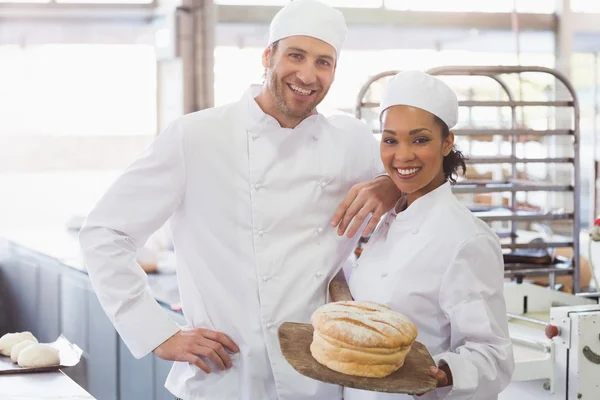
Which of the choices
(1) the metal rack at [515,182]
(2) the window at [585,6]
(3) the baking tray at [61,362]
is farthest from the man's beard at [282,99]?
(2) the window at [585,6]

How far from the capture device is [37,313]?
5.20 metres

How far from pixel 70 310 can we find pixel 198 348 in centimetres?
307

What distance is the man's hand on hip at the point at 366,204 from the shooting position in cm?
182

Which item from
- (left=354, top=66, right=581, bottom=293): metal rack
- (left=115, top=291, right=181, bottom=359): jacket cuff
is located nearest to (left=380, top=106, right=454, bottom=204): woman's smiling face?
(left=115, top=291, right=181, bottom=359): jacket cuff

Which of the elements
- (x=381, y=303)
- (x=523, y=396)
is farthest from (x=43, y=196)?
(x=381, y=303)

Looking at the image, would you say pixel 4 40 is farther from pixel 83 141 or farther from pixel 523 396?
pixel 523 396

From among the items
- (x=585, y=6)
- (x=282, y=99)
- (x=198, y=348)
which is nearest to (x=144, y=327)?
(x=198, y=348)

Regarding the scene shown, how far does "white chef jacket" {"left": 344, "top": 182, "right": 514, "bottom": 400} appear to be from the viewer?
5.22 feet

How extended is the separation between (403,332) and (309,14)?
29.8 inches

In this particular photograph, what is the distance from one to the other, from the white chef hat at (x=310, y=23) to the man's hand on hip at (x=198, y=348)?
70 cm

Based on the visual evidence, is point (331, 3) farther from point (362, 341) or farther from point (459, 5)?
point (362, 341)

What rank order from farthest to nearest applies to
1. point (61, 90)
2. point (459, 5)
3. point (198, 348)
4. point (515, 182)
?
point (459, 5)
point (61, 90)
point (515, 182)
point (198, 348)

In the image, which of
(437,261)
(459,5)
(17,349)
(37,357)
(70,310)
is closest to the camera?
(437,261)

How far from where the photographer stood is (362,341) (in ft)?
4.91
